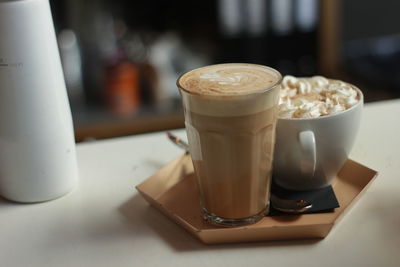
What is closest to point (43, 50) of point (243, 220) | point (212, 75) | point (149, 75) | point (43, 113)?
point (43, 113)

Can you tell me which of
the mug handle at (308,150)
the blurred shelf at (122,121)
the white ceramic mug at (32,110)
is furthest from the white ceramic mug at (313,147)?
the blurred shelf at (122,121)

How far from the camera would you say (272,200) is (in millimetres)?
601

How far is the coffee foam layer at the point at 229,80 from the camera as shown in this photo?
52cm

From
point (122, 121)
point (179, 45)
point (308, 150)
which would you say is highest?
point (308, 150)

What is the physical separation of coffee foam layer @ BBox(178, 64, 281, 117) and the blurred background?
1.29m

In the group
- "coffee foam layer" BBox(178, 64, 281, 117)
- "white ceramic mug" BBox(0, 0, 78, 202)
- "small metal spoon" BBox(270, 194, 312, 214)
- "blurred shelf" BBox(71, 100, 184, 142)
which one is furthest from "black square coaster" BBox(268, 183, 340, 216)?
"blurred shelf" BBox(71, 100, 184, 142)

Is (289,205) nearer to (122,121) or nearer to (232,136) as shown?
(232,136)

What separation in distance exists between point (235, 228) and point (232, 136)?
11cm

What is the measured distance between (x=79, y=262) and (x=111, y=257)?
4 centimetres

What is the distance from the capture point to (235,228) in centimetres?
55

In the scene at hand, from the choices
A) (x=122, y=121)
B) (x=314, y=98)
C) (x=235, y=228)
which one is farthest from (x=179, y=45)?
(x=235, y=228)

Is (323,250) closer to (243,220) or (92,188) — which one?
(243,220)

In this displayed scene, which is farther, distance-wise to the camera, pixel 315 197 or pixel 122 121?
pixel 122 121

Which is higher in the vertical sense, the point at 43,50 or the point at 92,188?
the point at 43,50
